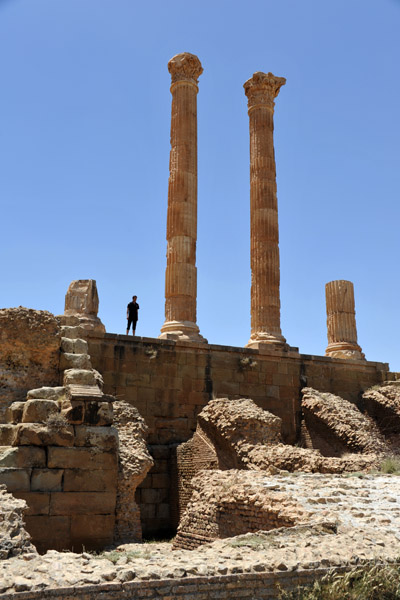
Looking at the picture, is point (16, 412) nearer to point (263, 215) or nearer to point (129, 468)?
point (129, 468)

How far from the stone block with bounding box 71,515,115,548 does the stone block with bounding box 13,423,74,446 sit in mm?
1092

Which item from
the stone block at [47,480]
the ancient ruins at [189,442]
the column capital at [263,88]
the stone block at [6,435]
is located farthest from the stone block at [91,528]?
the column capital at [263,88]

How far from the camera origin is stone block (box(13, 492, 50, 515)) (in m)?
8.45

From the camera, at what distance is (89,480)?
900 cm

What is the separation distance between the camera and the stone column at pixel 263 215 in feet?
70.3

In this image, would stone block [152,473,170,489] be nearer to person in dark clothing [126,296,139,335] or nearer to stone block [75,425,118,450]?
person in dark clothing [126,296,139,335]

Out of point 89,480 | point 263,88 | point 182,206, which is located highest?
point 263,88

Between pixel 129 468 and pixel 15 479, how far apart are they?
9.36ft

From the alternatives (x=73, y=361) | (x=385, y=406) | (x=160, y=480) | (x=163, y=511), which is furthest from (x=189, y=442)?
(x=385, y=406)

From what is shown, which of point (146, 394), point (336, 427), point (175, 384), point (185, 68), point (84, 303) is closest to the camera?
point (146, 394)

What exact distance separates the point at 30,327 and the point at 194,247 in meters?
10.1

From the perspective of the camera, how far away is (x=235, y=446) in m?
13.7

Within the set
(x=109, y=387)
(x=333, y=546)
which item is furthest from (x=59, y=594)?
(x=109, y=387)

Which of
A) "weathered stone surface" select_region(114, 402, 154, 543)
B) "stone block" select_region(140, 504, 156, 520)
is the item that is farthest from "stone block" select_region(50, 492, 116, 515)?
"stone block" select_region(140, 504, 156, 520)
